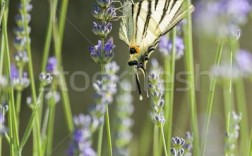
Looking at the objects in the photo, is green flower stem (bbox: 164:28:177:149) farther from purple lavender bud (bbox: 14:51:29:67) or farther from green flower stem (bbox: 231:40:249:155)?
purple lavender bud (bbox: 14:51:29:67)

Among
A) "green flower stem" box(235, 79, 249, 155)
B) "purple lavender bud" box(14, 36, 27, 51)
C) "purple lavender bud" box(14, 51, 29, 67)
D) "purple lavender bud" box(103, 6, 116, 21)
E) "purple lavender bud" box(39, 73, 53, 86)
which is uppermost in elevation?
"purple lavender bud" box(103, 6, 116, 21)

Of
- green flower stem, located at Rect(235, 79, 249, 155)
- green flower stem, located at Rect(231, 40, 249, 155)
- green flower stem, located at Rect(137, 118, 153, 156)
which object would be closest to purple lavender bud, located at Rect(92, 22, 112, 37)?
green flower stem, located at Rect(231, 40, 249, 155)

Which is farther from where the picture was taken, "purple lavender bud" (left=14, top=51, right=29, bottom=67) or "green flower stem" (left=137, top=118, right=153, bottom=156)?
"green flower stem" (left=137, top=118, right=153, bottom=156)

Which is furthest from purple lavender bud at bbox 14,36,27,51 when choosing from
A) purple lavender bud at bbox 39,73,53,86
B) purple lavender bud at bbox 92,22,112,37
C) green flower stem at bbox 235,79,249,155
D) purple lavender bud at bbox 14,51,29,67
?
green flower stem at bbox 235,79,249,155

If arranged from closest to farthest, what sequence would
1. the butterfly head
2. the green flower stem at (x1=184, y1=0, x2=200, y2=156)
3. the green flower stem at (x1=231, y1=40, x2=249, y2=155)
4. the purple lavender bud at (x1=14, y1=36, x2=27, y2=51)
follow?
the green flower stem at (x1=184, y1=0, x2=200, y2=156) < the butterfly head < the purple lavender bud at (x1=14, y1=36, x2=27, y2=51) < the green flower stem at (x1=231, y1=40, x2=249, y2=155)

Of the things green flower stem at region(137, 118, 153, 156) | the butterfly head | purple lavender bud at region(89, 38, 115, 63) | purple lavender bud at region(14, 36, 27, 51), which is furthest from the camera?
green flower stem at region(137, 118, 153, 156)

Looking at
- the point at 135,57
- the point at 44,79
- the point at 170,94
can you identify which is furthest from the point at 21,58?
the point at 170,94

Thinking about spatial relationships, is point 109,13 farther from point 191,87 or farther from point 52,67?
point 52,67

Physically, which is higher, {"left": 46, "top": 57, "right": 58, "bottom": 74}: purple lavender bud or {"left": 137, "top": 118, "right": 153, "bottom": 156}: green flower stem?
{"left": 46, "top": 57, "right": 58, "bottom": 74}: purple lavender bud
